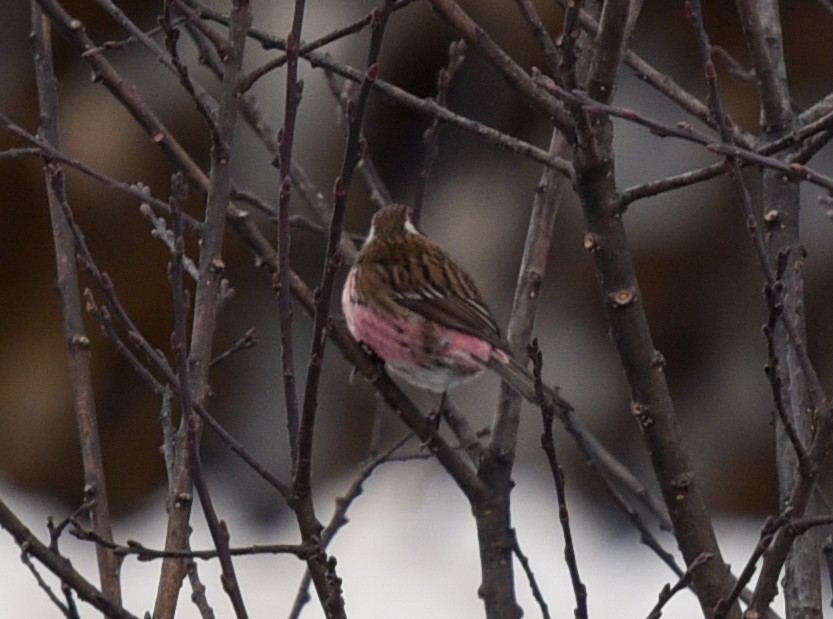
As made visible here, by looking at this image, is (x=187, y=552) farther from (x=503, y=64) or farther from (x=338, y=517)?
(x=503, y=64)

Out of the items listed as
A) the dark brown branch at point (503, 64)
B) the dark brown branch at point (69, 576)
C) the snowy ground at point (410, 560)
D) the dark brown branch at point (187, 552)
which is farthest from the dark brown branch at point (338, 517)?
the snowy ground at point (410, 560)

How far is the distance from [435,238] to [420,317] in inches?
134

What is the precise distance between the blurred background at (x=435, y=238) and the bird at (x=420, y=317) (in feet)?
9.10

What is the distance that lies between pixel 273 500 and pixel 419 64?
2711 millimetres

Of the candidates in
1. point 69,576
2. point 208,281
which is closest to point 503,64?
point 208,281

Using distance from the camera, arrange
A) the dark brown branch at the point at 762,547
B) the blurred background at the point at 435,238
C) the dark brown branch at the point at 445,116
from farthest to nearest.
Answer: the blurred background at the point at 435,238
the dark brown branch at the point at 445,116
the dark brown branch at the point at 762,547

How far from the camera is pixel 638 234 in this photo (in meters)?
8.63

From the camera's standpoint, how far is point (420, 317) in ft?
17.0

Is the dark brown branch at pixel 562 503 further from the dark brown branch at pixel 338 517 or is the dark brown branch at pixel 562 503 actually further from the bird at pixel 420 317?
the bird at pixel 420 317

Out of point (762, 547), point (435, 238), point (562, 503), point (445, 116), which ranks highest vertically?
point (435, 238)

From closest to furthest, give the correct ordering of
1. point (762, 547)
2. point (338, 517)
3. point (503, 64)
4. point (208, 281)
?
point (762, 547)
point (503, 64)
point (208, 281)
point (338, 517)

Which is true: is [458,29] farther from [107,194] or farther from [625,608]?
[107,194]

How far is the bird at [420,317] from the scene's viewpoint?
492 cm

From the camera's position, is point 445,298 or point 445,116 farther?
point 445,298
